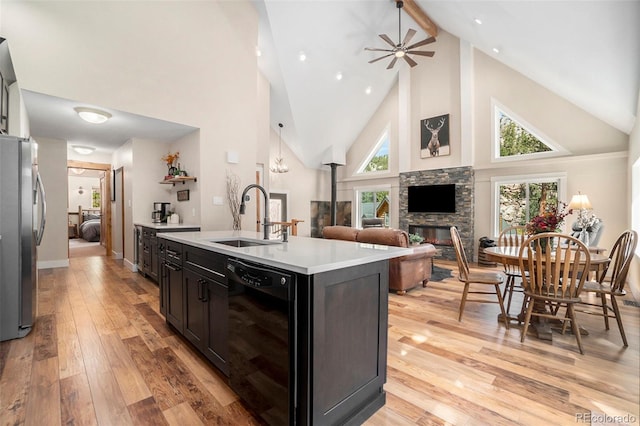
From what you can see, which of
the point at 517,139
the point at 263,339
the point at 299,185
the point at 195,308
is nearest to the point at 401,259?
the point at 195,308

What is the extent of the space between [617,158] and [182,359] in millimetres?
7397

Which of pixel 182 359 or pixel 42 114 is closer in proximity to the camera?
pixel 182 359

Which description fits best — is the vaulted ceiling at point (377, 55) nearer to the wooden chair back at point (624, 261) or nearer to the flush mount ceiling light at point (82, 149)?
the flush mount ceiling light at point (82, 149)

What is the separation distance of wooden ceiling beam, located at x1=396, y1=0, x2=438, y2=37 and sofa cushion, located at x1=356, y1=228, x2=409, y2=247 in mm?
4942

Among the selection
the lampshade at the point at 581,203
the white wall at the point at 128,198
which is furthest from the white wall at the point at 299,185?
the lampshade at the point at 581,203

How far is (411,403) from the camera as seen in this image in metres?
1.76

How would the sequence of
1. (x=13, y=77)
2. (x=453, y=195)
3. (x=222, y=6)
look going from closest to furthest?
1. (x=13, y=77)
2. (x=222, y=6)
3. (x=453, y=195)

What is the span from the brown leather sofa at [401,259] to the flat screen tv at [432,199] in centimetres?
306

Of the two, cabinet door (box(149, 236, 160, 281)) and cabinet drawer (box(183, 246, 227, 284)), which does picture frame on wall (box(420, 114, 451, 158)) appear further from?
cabinet drawer (box(183, 246, 227, 284))

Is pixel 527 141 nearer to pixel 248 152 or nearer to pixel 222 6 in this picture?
pixel 248 152

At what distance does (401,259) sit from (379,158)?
5.64 meters

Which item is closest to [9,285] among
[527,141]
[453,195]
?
[453,195]

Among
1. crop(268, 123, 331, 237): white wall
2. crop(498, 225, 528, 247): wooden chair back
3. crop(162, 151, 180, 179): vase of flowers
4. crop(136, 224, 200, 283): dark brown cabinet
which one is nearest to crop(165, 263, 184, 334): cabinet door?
crop(136, 224, 200, 283): dark brown cabinet

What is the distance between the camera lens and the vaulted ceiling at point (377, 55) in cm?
327
